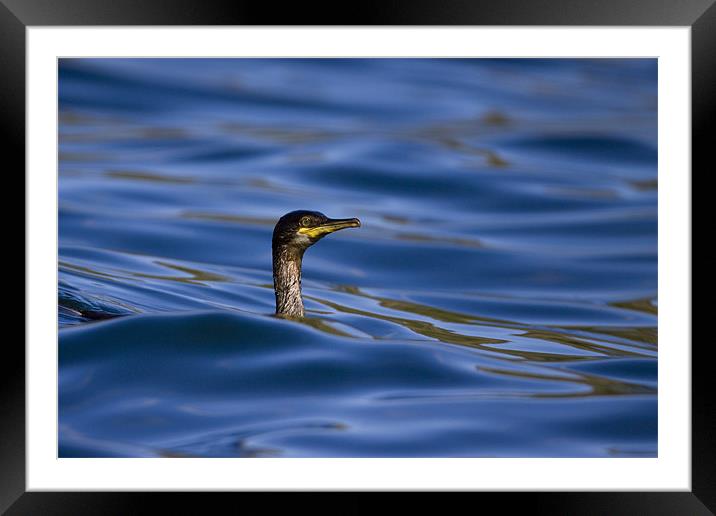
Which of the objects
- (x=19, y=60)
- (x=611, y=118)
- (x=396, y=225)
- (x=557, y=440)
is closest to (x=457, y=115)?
(x=611, y=118)

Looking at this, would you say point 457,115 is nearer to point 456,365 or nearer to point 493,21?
point 456,365

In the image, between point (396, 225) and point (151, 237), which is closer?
point (151, 237)

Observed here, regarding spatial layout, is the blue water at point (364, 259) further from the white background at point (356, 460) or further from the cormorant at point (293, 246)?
the white background at point (356, 460)

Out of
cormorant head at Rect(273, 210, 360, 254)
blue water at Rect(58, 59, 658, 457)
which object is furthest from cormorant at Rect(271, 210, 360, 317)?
blue water at Rect(58, 59, 658, 457)

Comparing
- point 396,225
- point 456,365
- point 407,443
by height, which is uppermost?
point 396,225

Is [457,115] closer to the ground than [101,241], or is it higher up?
higher up

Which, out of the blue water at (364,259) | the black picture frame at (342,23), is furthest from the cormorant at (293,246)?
the black picture frame at (342,23)

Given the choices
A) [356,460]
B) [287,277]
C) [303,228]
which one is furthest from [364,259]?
[356,460]
